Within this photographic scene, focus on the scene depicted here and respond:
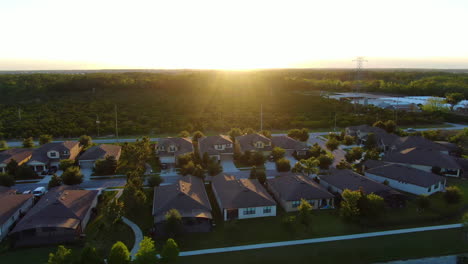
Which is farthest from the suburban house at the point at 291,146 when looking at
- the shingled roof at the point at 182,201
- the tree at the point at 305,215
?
the tree at the point at 305,215

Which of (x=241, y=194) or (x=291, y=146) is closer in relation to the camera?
(x=241, y=194)

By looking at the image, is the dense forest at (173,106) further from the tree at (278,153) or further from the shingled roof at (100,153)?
the tree at (278,153)

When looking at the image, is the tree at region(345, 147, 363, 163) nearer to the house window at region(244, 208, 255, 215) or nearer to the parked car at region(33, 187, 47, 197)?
the house window at region(244, 208, 255, 215)

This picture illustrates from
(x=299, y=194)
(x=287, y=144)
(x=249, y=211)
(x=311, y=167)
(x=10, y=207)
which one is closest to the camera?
(x=10, y=207)

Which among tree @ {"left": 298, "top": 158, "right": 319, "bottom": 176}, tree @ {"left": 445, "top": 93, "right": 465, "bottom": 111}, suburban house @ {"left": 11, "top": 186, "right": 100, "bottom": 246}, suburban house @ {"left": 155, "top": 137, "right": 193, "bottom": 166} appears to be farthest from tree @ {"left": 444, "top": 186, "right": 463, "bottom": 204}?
tree @ {"left": 445, "top": 93, "right": 465, "bottom": 111}

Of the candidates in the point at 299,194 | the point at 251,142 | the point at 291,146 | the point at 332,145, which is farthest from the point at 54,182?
the point at 332,145

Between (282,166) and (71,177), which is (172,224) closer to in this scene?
(71,177)
